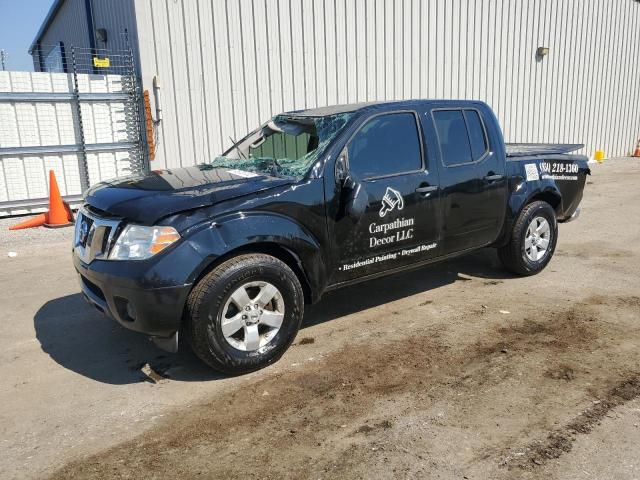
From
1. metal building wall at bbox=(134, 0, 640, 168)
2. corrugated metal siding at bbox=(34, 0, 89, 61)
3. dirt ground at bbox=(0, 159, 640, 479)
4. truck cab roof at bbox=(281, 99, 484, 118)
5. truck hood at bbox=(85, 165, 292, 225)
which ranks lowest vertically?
dirt ground at bbox=(0, 159, 640, 479)

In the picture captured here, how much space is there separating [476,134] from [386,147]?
112 cm

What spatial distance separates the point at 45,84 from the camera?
29.9 ft

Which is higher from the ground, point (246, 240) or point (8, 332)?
point (246, 240)

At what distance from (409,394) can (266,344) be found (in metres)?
1.02

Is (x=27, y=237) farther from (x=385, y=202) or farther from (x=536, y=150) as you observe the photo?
(x=536, y=150)

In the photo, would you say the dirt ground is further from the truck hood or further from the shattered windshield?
the shattered windshield

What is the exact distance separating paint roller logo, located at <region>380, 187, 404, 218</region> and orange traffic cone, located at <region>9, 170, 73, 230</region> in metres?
6.25

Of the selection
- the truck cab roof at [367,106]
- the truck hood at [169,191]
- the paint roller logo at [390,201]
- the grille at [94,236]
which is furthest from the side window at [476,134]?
the grille at [94,236]

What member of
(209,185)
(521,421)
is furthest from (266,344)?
(521,421)

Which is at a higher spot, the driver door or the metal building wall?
the metal building wall

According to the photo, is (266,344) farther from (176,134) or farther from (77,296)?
(176,134)

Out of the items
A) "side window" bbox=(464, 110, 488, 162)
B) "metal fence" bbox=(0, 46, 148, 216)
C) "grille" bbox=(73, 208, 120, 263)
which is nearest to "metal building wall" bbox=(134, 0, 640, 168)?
"metal fence" bbox=(0, 46, 148, 216)

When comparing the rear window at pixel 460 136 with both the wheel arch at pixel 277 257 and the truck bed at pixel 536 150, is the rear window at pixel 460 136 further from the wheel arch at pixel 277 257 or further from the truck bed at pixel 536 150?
the wheel arch at pixel 277 257

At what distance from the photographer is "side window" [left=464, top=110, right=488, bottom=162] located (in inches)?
197
